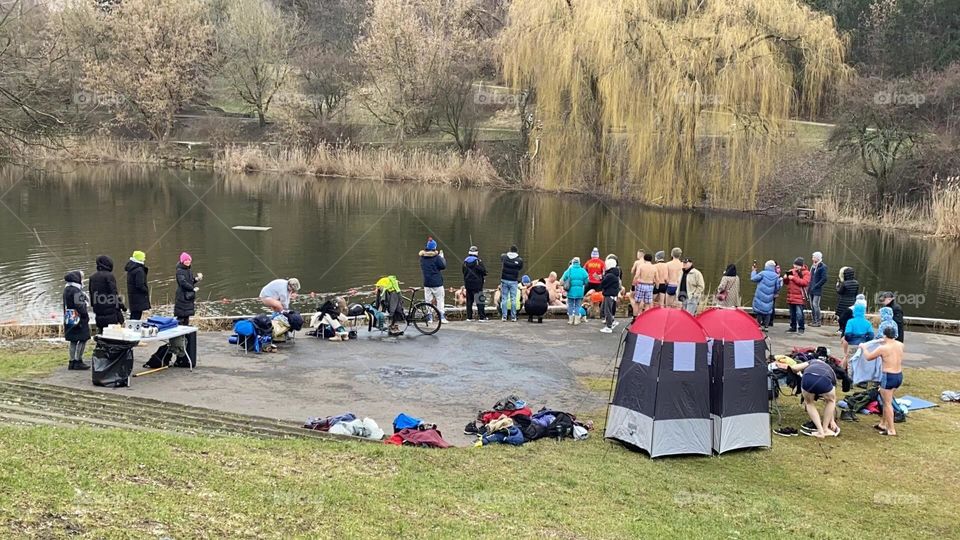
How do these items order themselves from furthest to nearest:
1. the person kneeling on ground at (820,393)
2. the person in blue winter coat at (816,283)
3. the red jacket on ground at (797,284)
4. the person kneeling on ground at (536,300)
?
the person in blue winter coat at (816,283) < the person kneeling on ground at (536,300) < the red jacket on ground at (797,284) < the person kneeling on ground at (820,393)

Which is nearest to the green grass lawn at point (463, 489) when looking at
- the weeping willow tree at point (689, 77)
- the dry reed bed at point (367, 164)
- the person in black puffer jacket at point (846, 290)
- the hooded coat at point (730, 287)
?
the person in black puffer jacket at point (846, 290)

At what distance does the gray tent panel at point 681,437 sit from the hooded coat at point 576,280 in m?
8.59

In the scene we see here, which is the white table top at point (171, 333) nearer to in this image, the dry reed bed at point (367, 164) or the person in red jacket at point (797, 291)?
the person in red jacket at point (797, 291)

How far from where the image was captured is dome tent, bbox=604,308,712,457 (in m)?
11.8

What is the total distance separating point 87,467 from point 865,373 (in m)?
10.4

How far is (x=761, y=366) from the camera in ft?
40.7

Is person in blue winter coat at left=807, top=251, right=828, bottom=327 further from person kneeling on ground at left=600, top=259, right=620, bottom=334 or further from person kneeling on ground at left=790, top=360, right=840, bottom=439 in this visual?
person kneeling on ground at left=790, top=360, right=840, bottom=439

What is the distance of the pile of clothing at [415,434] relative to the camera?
11195 millimetres

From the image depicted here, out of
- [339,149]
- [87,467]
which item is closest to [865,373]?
[87,467]

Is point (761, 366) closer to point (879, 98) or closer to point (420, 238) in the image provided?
point (420, 238)

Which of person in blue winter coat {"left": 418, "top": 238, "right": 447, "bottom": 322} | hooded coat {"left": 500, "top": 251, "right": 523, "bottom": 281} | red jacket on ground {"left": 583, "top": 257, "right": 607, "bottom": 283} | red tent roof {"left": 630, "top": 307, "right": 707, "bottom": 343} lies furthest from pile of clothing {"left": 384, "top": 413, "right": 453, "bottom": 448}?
red jacket on ground {"left": 583, "top": 257, "right": 607, "bottom": 283}

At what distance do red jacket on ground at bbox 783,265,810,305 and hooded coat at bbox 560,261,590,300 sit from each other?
4461 millimetres

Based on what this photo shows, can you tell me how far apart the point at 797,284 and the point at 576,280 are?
478 cm

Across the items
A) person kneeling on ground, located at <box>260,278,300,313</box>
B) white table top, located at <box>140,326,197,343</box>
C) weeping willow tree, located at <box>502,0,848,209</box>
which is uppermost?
weeping willow tree, located at <box>502,0,848,209</box>
